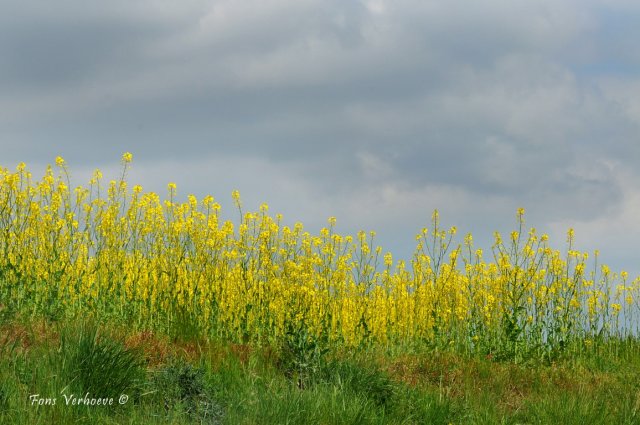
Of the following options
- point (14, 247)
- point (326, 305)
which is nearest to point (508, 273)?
point (326, 305)

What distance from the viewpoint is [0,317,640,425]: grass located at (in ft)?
19.8

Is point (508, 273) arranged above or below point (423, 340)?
above

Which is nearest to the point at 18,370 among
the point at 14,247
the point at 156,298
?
the point at 156,298

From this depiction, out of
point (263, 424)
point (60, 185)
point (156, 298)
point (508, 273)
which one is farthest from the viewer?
point (508, 273)

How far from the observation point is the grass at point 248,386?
6047mm

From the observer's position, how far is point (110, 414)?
6.17 metres

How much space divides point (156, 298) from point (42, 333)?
2480mm

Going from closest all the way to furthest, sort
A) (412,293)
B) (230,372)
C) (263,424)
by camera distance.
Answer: (263,424) → (230,372) → (412,293)

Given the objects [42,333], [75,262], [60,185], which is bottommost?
[42,333]

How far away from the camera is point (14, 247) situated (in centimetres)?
1072

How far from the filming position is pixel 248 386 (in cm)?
714

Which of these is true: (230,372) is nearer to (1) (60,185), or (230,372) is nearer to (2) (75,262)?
(2) (75,262)

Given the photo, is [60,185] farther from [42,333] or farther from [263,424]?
[263,424]

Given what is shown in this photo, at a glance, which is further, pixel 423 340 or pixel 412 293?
pixel 412 293
